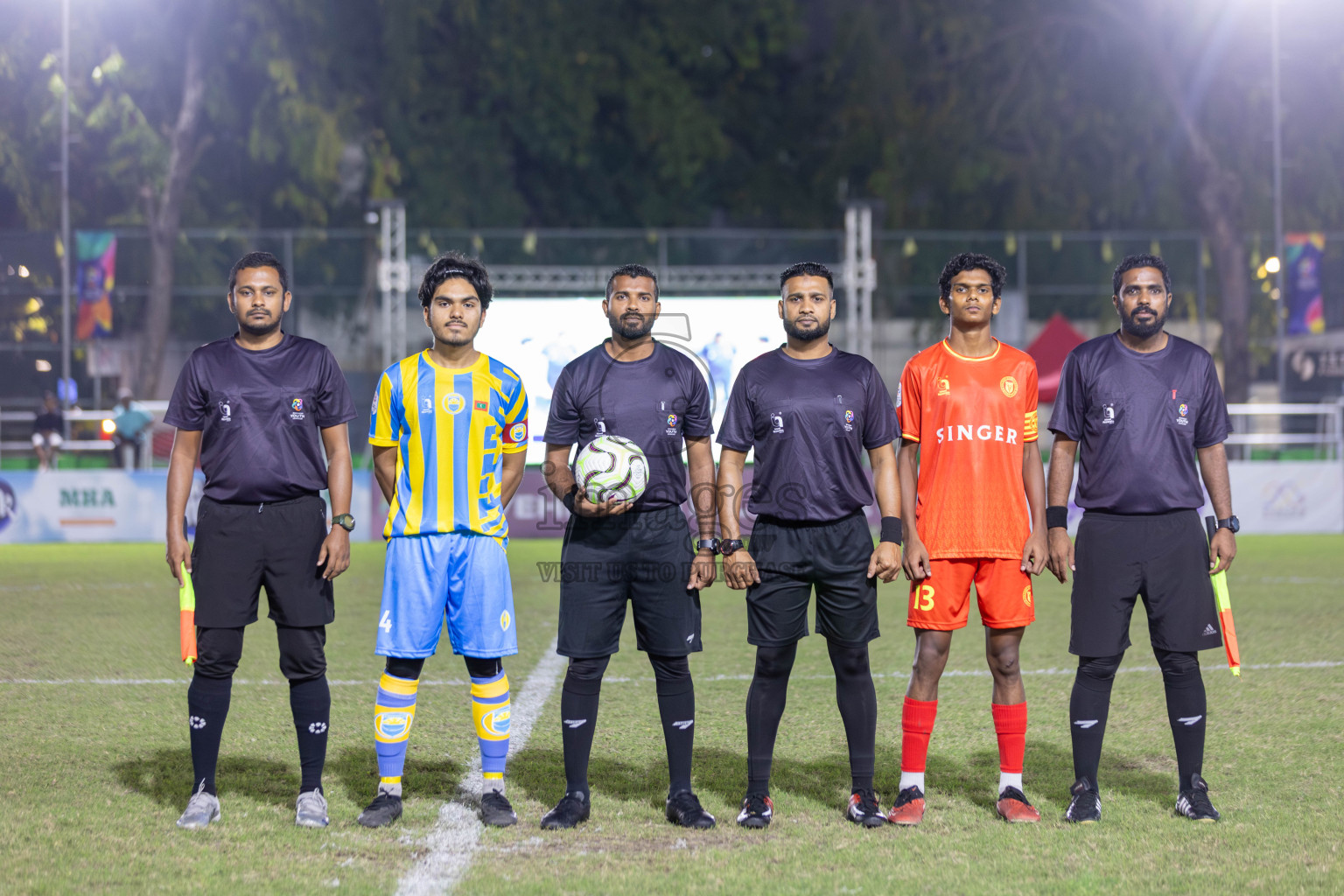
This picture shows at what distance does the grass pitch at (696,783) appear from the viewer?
13.9ft

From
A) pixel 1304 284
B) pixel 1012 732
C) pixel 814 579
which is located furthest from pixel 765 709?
pixel 1304 284

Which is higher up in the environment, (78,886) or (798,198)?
(798,198)

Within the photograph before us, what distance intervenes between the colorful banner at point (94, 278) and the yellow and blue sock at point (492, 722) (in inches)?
919

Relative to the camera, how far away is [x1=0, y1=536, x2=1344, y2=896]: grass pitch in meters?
4.23

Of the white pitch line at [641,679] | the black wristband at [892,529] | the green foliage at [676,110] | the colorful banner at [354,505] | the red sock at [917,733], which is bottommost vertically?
the white pitch line at [641,679]

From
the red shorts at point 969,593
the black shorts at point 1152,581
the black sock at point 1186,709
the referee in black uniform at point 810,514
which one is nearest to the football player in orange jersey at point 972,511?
the red shorts at point 969,593

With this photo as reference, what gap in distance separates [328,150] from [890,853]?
26.0 m

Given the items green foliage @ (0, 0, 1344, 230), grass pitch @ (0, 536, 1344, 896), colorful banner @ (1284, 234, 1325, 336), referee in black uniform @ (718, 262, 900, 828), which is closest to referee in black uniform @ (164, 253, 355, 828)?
grass pitch @ (0, 536, 1344, 896)

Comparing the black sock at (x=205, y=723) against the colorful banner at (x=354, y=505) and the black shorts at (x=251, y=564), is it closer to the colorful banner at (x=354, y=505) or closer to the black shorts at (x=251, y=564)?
the black shorts at (x=251, y=564)

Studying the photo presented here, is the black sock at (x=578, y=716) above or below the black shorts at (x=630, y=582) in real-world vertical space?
below

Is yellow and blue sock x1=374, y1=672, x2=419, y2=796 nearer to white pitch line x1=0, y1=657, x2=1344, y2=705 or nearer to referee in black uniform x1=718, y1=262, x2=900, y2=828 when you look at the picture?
referee in black uniform x1=718, y1=262, x2=900, y2=828

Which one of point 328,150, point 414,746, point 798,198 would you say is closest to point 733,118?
point 798,198

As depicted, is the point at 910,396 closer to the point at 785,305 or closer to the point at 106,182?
the point at 785,305

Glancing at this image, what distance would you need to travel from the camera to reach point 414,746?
6.11 metres
